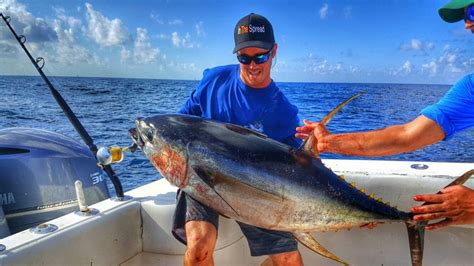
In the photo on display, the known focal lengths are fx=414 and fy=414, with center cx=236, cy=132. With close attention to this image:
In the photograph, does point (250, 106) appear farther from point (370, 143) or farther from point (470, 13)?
point (470, 13)

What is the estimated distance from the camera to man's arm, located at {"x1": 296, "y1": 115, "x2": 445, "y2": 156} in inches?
91.0

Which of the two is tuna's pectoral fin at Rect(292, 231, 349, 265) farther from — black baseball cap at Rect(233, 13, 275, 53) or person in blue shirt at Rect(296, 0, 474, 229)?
black baseball cap at Rect(233, 13, 275, 53)

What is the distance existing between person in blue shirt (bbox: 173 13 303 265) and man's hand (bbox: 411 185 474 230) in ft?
2.68

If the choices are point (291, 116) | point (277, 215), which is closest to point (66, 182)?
point (291, 116)

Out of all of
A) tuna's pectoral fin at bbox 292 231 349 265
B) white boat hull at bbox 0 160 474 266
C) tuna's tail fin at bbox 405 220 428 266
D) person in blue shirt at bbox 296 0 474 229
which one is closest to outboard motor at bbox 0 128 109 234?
white boat hull at bbox 0 160 474 266

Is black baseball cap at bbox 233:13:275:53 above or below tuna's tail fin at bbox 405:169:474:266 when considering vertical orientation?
above

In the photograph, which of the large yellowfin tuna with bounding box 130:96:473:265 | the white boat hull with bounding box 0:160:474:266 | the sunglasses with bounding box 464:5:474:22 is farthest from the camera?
the white boat hull with bounding box 0:160:474:266

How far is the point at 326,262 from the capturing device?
2986 millimetres

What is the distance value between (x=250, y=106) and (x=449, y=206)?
52.0 inches

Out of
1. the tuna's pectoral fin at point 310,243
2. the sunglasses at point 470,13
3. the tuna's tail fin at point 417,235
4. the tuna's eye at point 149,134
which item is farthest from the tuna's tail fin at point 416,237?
the tuna's eye at point 149,134

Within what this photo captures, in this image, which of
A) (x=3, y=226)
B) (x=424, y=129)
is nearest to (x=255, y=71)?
(x=424, y=129)

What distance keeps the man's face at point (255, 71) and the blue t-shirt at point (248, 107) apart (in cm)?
3

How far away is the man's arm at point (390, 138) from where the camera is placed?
91.0 inches

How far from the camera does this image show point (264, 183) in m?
1.73
